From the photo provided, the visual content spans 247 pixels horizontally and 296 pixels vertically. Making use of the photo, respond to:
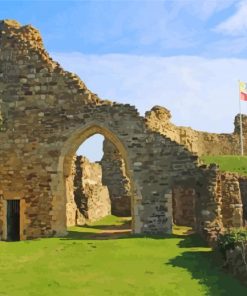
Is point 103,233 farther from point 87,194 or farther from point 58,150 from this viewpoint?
point 87,194

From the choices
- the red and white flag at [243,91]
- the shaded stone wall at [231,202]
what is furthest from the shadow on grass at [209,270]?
the red and white flag at [243,91]

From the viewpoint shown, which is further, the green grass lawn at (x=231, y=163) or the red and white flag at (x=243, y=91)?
the red and white flag at (x=243, y=91)

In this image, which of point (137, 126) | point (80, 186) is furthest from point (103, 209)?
point (137, 126)

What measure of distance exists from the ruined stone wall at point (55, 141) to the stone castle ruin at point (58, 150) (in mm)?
37

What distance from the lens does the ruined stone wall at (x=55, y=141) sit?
20234 millimetres

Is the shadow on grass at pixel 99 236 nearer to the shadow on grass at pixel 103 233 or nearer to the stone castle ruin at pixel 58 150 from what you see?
the shadow on grass at pixel 103 233

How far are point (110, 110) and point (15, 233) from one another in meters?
6.31

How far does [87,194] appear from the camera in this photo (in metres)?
27.5

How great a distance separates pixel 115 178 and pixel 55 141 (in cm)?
1265

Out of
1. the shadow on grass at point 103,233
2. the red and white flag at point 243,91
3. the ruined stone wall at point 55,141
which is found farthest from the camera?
the red and white flag at point 243,91

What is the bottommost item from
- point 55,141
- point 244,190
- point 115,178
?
point 244,190

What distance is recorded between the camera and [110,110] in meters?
20.5

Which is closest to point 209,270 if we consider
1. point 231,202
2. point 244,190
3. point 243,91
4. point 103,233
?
point 103,233

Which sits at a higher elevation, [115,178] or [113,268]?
[115,178]
